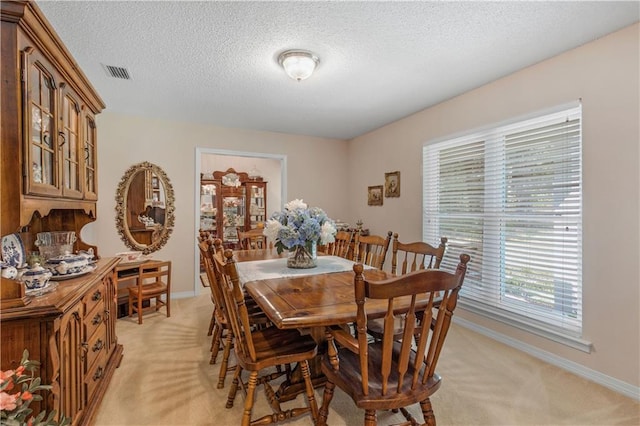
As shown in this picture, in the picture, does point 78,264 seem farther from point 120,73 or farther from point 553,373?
point 553,373

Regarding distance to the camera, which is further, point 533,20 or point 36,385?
point 533,20

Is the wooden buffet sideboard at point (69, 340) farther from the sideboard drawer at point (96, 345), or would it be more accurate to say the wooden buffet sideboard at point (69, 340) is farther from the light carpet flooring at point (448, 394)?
the light carpet flooring at point (448, 394)

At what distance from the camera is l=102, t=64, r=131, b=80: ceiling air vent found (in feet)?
8.38

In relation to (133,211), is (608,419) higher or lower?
lower

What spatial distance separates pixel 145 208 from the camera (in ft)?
13.3

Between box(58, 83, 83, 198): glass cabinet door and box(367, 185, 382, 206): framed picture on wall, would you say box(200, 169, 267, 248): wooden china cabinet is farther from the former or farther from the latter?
box(58, 83, 83, 198): glass cabinet door

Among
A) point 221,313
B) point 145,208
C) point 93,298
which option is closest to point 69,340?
point 93,298

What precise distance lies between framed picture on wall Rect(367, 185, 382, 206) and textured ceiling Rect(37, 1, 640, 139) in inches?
57.6

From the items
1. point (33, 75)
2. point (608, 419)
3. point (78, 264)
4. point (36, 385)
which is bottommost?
point (608, 419)

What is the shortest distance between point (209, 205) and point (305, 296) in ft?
16.8

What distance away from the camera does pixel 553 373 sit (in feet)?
7.51

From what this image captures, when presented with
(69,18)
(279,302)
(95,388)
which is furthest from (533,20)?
(95,388)

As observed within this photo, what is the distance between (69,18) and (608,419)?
4.10 m

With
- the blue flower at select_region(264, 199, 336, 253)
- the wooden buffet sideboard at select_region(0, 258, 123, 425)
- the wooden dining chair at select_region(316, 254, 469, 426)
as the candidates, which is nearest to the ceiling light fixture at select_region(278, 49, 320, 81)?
the blue flower at select_region(264, 199, 336, 253)
